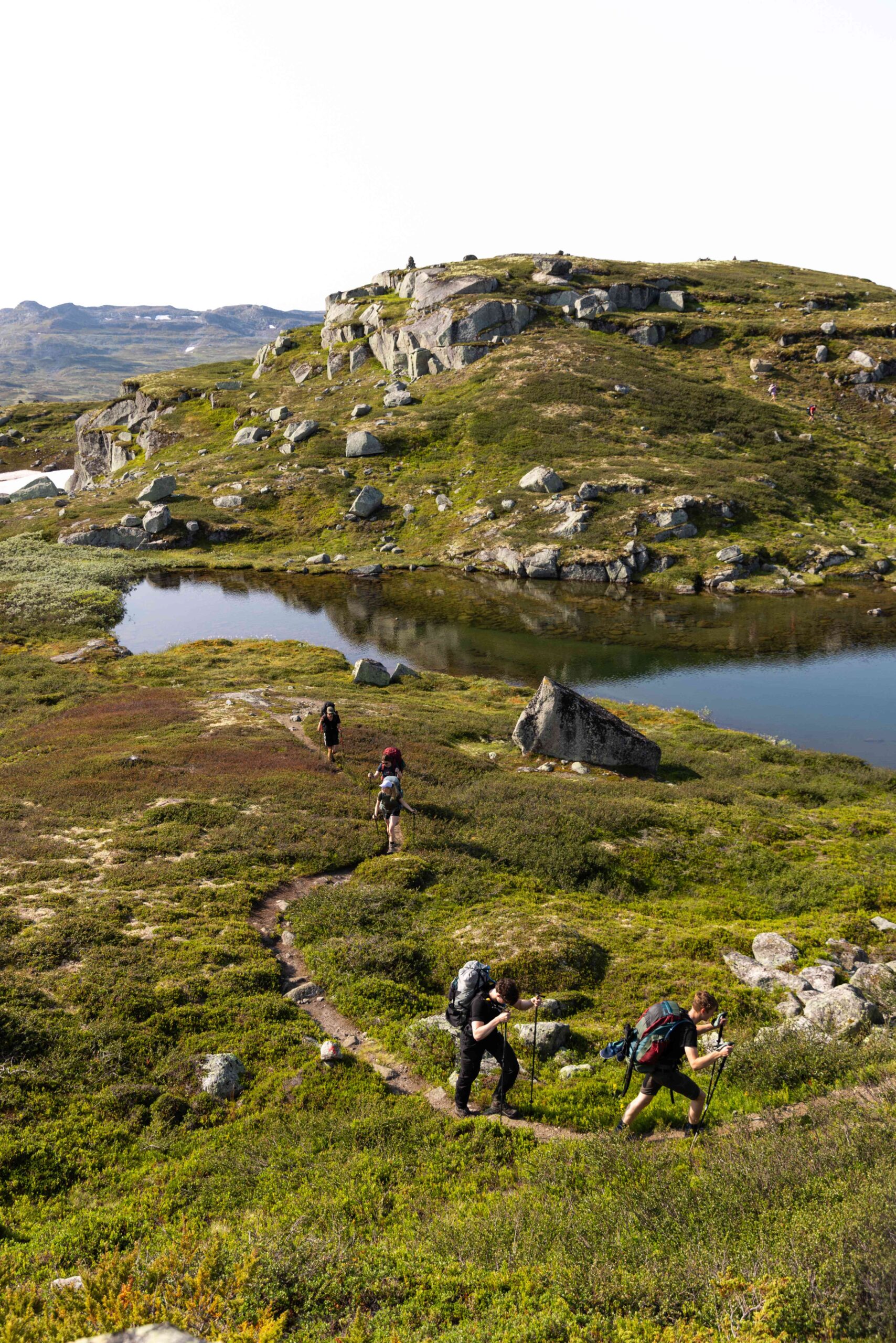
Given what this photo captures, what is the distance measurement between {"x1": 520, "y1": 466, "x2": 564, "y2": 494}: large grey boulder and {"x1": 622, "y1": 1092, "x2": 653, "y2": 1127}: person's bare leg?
291 feet

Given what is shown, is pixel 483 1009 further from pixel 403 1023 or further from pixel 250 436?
pixel 250 436

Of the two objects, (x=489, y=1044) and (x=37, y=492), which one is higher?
(x=37, y=492)

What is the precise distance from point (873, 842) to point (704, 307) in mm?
156011

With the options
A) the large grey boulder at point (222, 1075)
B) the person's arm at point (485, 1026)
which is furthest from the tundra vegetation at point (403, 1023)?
the person's arm at point (485, 1026)

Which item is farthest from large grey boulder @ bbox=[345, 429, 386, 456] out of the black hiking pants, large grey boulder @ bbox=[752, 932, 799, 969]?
the black hiking pants

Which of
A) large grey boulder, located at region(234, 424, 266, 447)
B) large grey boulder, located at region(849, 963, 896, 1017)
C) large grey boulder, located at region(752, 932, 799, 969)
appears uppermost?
large grey boulder, located at region(234, 424, 266, 447)

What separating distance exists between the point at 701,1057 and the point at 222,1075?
8.45m

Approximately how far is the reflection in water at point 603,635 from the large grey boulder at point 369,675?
31.1 feet

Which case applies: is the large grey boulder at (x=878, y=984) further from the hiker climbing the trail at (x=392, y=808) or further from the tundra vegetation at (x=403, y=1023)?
the hiker climbing the trail at (x=392, y=808)

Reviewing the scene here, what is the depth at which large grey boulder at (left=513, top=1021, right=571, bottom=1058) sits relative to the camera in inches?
556

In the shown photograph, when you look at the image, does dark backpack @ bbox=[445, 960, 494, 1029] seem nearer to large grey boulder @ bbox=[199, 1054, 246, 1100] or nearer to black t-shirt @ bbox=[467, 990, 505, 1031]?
black t-shirt @ bbox=[467, 990, 505, 1031]

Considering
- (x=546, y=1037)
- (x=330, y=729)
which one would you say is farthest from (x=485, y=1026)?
(x=330, y=729)

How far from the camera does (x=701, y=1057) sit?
1052cm

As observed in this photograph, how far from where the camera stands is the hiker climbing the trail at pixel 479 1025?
11.9 metres
